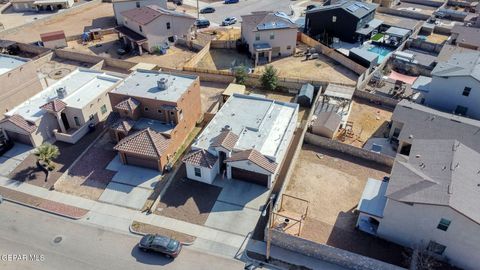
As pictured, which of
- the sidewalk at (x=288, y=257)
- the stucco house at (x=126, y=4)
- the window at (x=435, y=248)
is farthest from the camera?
the stucco house at (x=126, y=4)

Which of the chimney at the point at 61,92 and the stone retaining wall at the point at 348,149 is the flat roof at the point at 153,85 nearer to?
the chimney at the point at 61,92

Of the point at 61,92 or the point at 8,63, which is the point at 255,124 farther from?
the point at 8,63

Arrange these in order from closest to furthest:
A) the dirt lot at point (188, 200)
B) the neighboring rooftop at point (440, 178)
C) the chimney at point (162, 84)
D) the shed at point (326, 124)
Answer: the neighboring rooftop at point (440, 178) < the dirt lot at point (188, 200) < the chimney at point (162, 84) < the shed at point (326, 124)

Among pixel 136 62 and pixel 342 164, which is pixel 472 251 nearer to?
pixel 342 164

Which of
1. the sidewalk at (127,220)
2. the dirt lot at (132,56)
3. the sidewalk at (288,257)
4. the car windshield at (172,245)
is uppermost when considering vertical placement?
the dirt lot at (132,56)

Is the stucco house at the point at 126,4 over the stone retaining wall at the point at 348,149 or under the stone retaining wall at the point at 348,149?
over

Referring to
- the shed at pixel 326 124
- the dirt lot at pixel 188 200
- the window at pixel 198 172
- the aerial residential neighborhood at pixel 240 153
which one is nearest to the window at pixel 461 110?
the aerial residential neighborhood at pixel 240 153

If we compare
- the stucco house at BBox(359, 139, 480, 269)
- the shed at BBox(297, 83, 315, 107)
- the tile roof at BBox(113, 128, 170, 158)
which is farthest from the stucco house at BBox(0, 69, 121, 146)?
the stucco house at BBox(359, 139, 480, 269)

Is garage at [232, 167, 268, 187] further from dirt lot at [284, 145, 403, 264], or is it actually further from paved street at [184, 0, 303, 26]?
paved street at [184, 0, 303, 26]
